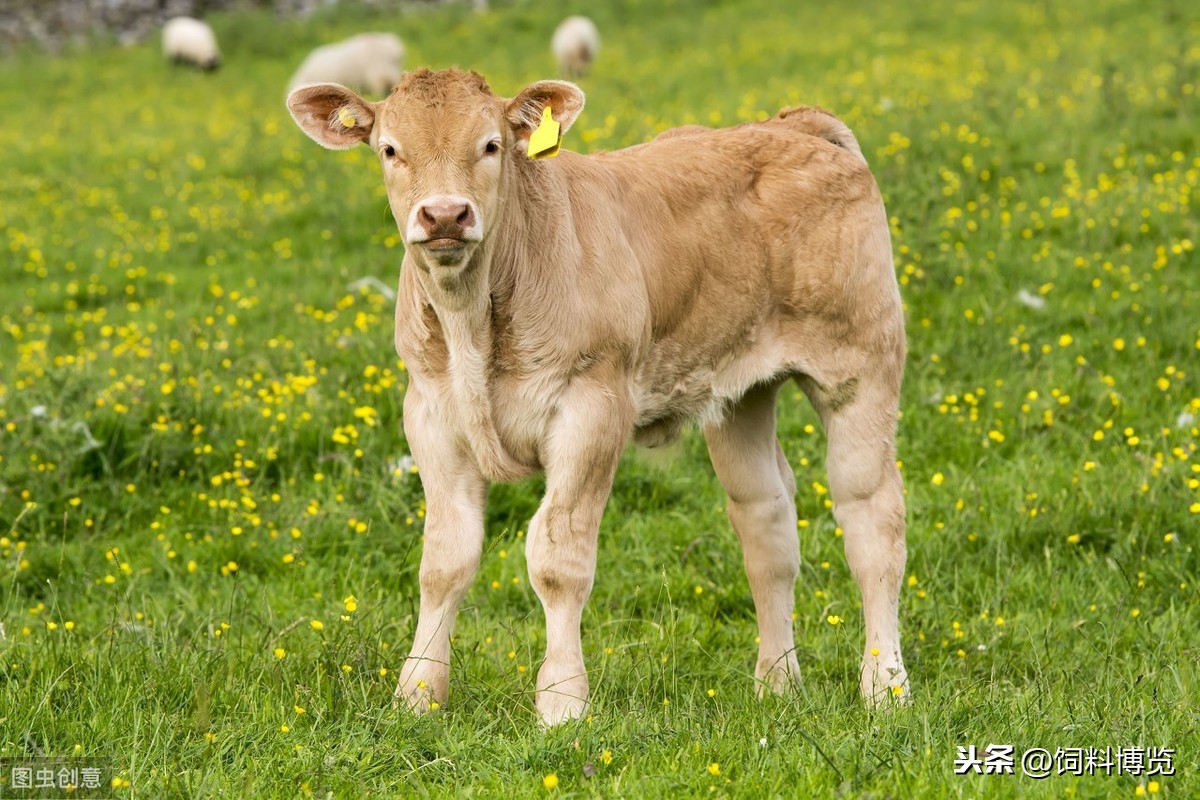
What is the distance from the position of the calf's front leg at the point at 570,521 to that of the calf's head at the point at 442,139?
2.20ft

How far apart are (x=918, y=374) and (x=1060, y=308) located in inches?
51.8

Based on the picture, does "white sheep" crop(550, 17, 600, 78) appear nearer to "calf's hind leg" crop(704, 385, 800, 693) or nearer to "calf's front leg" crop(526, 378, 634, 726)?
"calf's hind leg" crop(704, 385, 800, 693)

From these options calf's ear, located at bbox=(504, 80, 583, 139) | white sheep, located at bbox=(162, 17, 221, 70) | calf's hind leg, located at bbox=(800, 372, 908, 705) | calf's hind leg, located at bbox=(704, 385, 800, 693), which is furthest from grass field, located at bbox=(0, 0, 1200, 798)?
white sheep, located at bbox=(162, 17, 221, 70)

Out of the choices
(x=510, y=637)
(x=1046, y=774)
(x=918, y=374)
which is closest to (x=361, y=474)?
(x=510, y=637)

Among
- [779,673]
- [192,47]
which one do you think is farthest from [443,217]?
[192,47]

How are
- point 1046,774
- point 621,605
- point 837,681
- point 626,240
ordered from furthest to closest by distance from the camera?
1. point 621,605
2. point 837,681
3. point 626,240
4. point 1046,774

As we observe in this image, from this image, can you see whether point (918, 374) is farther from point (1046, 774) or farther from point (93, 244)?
point (93, 244)

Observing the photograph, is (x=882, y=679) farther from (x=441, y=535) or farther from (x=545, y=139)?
(x=545, y=139)

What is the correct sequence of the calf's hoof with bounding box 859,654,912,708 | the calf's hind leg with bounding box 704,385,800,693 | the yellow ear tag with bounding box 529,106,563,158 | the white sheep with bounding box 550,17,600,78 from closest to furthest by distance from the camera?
the yellow ear tag with bounding box 529,106,563,158, the calf's hoof with bounding box 859,654,912,708, the calf's hind leg with bounding box 704,385,800,693, the white sheep with bounding box 550,17,600,78

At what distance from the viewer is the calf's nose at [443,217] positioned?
4363mm

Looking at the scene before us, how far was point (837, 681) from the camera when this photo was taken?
19.0ft

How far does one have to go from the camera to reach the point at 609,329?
4.90m

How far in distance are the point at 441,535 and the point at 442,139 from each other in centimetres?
140

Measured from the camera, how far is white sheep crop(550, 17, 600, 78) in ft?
75.8
